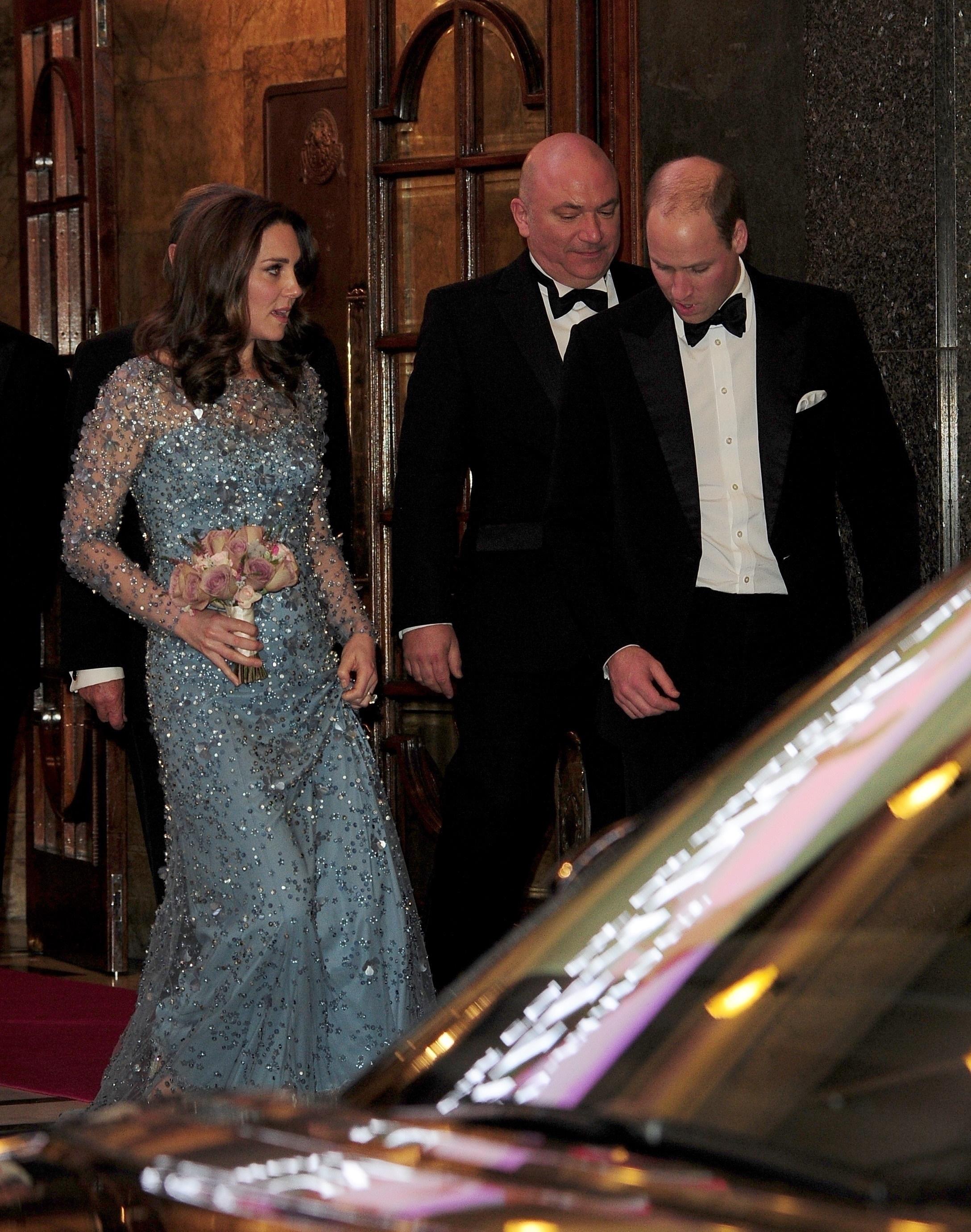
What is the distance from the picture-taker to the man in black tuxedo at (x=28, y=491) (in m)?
5.21

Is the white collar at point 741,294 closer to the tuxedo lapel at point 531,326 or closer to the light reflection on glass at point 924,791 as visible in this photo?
the tuxedo lapel at point 531,326

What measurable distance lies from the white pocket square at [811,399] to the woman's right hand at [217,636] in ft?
4.26

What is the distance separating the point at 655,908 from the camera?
1.52 meters

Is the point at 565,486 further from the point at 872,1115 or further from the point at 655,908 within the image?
the point at 872,1115

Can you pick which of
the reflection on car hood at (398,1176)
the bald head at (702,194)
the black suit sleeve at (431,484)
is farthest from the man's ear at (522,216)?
the reflection on car hood at (398,1176)

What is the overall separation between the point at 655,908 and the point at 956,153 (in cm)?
343

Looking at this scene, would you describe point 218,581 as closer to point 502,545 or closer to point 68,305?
point 502,545

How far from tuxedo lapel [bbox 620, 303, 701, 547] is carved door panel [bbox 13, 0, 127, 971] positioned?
10.3 ft

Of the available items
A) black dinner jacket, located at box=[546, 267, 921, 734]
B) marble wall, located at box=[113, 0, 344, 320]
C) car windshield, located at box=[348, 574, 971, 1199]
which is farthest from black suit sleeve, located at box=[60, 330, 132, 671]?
car windshield, located at box=[348, 574, 971, 1199]

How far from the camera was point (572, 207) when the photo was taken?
14.4 ft

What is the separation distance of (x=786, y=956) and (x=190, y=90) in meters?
7.04

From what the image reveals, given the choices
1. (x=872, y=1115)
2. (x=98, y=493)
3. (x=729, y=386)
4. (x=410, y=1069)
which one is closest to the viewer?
(x=872, y=1115)

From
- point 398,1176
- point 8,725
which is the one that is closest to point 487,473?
point 8,725

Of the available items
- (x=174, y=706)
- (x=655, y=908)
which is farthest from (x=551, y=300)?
(x=655, y=908)
